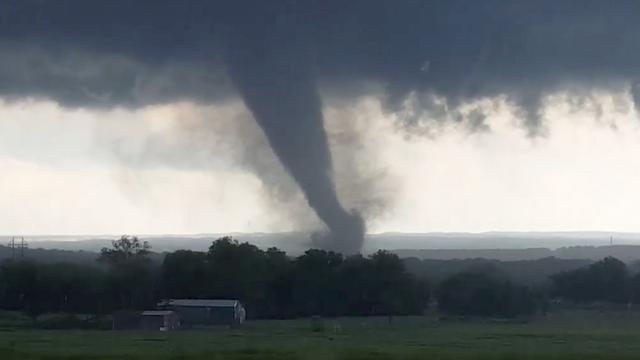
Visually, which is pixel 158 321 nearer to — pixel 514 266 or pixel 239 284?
pixel 239 284

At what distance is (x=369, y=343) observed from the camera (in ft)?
170

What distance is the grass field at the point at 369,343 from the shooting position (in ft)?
140

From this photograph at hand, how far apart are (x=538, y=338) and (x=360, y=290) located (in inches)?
1456

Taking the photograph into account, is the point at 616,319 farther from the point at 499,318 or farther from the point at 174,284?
the point at 174,284

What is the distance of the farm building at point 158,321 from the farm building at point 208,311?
1798mm

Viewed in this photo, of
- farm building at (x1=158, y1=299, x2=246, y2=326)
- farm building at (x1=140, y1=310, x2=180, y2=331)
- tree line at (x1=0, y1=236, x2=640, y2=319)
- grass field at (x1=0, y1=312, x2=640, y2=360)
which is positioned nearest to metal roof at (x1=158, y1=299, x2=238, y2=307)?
farm building at (x1=158, y1=299, x2=246, y2=326)

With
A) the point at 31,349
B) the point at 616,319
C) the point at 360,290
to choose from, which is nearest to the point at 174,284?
the point at 360,290

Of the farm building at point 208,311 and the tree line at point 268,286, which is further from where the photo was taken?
the tree line at point 268,286

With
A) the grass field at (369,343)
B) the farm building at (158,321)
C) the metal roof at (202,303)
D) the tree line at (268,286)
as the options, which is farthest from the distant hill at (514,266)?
the grass field at (369,343)

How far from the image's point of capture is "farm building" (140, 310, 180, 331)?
77438 mm

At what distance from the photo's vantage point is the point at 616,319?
84.4m

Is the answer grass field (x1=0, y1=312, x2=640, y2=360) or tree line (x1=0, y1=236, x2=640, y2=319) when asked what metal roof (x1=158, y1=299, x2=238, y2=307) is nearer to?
tree line (x1=0, y1=236, x2=640, y2=319)

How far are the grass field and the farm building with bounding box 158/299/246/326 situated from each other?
6898 millimetres

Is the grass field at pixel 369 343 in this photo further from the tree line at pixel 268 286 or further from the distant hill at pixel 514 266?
the distant hill at pixel 514 266
